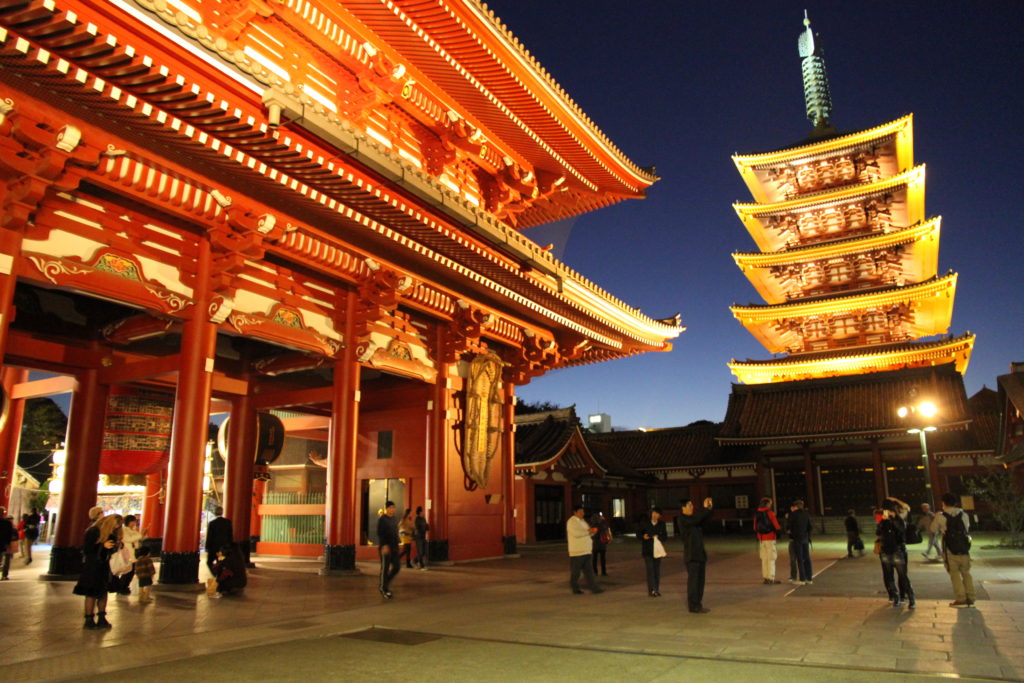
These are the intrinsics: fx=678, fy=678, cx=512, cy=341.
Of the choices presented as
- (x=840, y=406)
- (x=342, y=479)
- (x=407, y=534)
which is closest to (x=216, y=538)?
(x=342, y=479)

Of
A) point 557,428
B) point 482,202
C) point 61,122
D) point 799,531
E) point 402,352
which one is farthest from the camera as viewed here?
point 557,428

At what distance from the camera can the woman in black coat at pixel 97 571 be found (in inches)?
308

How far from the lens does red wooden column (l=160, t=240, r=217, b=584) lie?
33.2 ft

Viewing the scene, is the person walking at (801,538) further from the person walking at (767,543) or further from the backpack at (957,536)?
the backpack at (957,536)

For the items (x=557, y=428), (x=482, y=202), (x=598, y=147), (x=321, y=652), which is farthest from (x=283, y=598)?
(x=557, y=428)

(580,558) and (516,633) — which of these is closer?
(516,633)

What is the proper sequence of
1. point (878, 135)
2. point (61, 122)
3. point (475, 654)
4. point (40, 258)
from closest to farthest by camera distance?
point (475, 654), point (61, 122), point (40, 258), point (878, 135)

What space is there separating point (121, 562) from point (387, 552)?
364cm

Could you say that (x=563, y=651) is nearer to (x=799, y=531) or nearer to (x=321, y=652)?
(x=321, y=652)

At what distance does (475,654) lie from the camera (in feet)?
21.7

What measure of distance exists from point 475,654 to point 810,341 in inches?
1411

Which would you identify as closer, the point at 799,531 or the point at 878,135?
the point at 799,531

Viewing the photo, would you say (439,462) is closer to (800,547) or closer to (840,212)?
(800,547)

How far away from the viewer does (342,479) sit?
13102 millimetres
